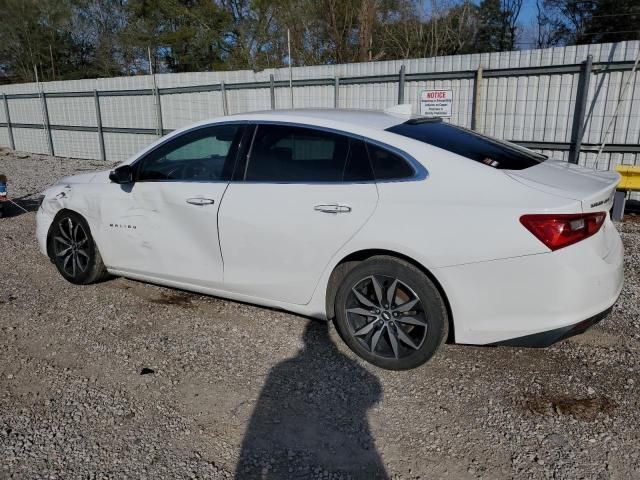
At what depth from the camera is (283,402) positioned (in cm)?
306

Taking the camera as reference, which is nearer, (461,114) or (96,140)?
(461,114)

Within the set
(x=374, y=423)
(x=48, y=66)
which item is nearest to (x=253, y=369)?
(x=374, y=423)

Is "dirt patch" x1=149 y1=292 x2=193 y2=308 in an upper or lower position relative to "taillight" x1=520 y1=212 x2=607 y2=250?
lower

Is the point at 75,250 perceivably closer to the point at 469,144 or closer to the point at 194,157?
the point at 194,157

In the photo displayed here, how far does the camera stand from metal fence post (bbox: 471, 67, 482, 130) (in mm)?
8852

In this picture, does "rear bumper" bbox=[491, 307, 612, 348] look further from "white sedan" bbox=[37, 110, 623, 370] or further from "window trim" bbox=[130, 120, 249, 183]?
"window trim" bbox=[130, 120, 249, 183]

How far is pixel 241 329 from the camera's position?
13.2 ft

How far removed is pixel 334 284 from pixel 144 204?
1.77m

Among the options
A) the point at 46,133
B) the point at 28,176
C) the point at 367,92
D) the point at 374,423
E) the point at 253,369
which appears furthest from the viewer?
the point at 46,133

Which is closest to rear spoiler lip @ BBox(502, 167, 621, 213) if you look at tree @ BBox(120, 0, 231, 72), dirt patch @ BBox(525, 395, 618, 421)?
dirt patch @ BBox(525, 395, 618, 421)

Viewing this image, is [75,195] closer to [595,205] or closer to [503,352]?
[503,352]

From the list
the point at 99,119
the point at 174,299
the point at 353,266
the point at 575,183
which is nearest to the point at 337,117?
the point at 353,266

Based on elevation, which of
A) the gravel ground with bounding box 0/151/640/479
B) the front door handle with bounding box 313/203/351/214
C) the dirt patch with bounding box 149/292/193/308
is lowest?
the dirt patch with bounding box 149/292/193/308

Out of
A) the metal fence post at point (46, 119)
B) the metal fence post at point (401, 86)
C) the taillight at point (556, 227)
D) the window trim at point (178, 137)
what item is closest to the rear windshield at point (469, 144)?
the taillight at point (556, 227)
